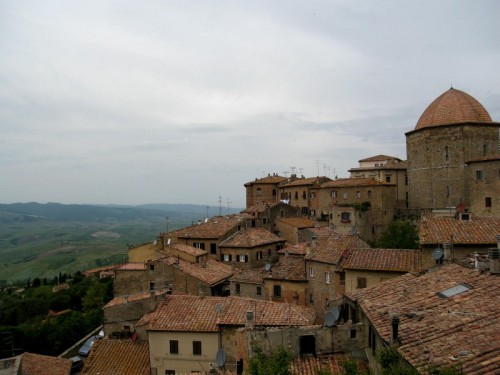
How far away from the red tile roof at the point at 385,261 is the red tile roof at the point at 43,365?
20.4 metres

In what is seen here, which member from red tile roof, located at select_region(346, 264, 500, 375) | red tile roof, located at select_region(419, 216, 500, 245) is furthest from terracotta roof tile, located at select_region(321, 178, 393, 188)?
red tile roof, located at select_region(346, 264, 500, 375)

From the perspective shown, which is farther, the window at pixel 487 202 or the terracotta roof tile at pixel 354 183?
the terracotta roof tile at pixel 354 183

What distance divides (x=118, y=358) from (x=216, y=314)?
667cm

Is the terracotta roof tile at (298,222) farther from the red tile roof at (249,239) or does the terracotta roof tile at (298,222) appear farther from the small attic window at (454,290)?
the small attic window at (454,290)

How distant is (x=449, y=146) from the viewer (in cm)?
4994

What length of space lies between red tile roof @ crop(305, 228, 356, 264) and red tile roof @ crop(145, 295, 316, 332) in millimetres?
4761

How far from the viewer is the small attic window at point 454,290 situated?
14297mm

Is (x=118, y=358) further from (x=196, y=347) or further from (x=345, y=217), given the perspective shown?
(x=345, y=217)

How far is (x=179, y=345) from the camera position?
2441 centimetres

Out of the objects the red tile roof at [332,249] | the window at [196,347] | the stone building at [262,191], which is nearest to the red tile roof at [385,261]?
the red tile roof at [332,249]

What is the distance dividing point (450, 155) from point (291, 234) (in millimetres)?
20375

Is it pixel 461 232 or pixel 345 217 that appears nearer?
pixel 461 232

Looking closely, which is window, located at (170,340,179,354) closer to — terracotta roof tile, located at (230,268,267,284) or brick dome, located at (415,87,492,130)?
terracotta roof tile, located at (230,268,267,284)

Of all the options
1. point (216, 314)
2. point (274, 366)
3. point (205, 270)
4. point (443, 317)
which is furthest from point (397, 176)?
point (274, 366)
